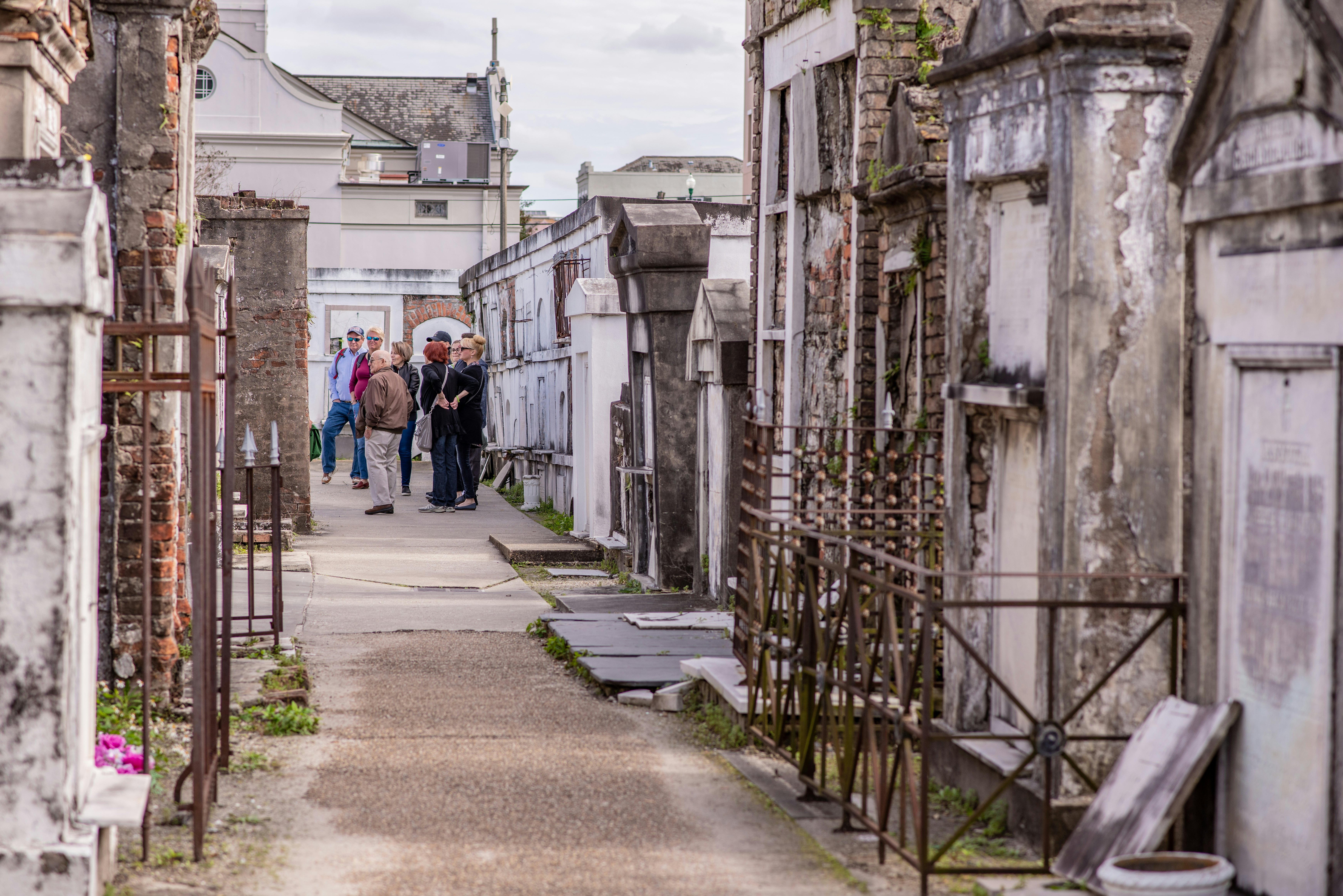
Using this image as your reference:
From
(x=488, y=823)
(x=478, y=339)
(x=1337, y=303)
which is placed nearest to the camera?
(x=1337, y=303)

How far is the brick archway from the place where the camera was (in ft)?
101

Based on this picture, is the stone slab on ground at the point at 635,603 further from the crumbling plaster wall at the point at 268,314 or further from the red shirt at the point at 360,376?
the red shirt at the point at 360,376

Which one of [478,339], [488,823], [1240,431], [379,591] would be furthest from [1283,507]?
[478,339]

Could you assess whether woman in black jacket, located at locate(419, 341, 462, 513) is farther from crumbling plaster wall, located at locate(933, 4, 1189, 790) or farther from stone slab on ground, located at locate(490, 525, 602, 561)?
crumbling plaster wall, located at locate(933, 4, 1189, 790)

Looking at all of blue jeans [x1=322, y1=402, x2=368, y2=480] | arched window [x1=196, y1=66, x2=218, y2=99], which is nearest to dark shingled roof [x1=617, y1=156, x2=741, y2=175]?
arched window [x1=196, y1=66, x2=218, y2=99]

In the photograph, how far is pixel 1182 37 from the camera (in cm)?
532

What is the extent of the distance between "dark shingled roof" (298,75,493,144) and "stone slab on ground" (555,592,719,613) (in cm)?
3722

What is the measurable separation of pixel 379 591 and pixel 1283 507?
9015mm

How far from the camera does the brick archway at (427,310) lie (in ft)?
101

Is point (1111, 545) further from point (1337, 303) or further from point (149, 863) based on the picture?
point (149, 863)

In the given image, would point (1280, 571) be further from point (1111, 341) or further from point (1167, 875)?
point (1111, 341)

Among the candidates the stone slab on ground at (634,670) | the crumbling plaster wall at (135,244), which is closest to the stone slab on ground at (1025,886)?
the stone slab on ground at (634,670)

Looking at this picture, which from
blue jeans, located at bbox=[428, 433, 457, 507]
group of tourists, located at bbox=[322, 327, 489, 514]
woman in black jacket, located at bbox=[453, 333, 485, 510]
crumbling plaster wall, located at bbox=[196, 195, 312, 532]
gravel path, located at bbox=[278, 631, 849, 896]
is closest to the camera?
gravel path, located at bbox=[278, 631, 849, 896]

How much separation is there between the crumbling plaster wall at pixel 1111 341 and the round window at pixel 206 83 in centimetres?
3642
